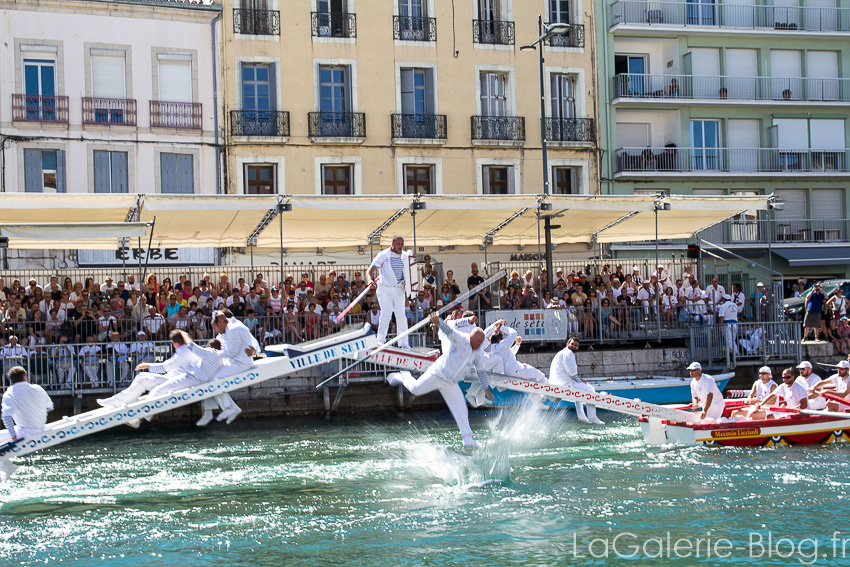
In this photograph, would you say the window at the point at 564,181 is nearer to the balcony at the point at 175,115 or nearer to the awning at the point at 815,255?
the awning at the point at 815,255

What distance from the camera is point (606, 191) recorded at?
39.9 metres

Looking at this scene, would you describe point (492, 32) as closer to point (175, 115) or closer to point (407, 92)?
point (407, 92)

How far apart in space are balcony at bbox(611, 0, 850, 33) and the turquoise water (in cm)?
2426

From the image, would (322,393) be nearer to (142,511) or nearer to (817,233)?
(142,511)

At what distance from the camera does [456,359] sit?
16094 millimetres

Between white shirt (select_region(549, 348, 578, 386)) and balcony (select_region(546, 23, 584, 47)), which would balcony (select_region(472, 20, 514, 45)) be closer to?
balcony (select_region(546, 23, 584, 47))

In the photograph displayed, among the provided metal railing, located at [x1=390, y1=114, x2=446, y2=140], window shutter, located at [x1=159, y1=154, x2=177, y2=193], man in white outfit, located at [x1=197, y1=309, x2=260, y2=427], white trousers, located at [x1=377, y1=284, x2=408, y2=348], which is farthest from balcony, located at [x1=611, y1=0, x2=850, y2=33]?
man in white outfit, located at [x1=197, y1=309, x2=260, y2=427]

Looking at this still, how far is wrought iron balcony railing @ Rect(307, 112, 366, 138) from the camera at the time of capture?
3659 cm

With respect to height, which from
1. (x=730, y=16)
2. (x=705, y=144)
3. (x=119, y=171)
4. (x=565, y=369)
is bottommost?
(x=565, y=369)

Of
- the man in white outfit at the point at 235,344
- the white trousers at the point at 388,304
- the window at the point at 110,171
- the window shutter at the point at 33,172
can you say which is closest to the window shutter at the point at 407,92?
the window at the point at 110,171

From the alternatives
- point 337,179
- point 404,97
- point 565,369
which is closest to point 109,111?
point 337,179

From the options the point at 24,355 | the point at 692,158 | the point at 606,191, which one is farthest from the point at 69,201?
the point at 692,158

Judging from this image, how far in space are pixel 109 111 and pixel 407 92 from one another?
1088 cm

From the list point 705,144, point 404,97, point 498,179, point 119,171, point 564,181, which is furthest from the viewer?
point 705,144
